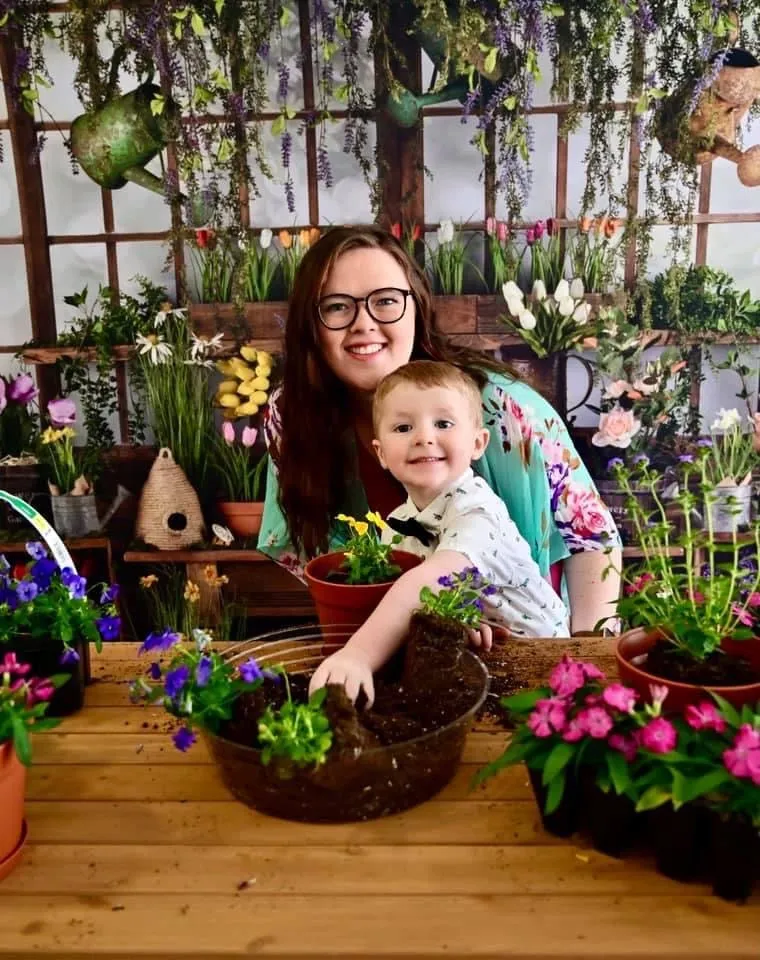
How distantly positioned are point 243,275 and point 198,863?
2.53 m

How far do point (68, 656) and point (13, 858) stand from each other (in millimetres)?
304

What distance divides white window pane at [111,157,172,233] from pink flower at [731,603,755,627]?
8.93 ft

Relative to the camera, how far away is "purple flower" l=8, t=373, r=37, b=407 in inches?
125

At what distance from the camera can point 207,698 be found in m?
0.90

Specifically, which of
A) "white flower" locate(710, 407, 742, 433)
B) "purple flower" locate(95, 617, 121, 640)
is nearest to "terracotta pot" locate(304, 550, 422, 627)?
"purple flower" locate(95, 617, 121, 640)

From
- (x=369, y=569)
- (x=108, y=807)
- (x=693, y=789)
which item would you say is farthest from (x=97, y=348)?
(x=693, y=789)

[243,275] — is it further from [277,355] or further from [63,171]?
[63,171]

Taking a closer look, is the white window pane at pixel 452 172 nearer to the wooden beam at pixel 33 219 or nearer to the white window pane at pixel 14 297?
the wooden beam at pixel 33 219

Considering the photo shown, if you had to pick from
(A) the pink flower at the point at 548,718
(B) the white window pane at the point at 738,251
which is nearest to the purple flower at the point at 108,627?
(A) the pink flower at the point at 548,718

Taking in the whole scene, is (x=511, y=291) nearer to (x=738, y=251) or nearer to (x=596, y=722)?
(x=738, y=251)

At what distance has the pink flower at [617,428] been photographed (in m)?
3.01

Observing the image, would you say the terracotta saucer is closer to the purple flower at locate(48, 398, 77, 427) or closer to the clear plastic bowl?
the clear plastic bowl

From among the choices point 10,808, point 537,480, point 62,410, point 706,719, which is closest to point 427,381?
point 537,480

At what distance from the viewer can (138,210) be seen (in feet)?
10.5
